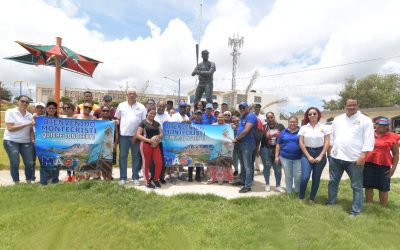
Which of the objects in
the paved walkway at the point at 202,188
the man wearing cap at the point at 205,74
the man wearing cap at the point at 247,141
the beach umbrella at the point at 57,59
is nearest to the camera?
the paved walkway at the point at 202,188

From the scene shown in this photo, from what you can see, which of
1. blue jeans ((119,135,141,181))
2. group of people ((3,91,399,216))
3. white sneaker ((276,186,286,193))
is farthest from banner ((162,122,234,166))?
white sneaker ((276,186,286,193))

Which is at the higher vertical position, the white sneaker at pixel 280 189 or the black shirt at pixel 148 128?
the black shirt at pixel 148 128

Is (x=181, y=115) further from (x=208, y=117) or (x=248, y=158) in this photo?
(x=248, y=158)

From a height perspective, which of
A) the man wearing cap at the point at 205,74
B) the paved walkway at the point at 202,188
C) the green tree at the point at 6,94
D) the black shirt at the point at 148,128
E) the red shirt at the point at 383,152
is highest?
the green tree at the point at 6,94

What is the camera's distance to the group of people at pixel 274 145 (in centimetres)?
477

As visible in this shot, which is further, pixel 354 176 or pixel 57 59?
pixel 57 59

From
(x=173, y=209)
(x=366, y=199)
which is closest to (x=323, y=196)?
(x=366, y=199)

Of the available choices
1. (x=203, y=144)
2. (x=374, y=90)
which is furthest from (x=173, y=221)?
(x=374, y=90)

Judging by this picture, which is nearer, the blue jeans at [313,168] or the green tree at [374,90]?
the blue jeans at [313,168]

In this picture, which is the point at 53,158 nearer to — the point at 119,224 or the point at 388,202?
the point at 119,224

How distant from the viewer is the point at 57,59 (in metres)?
9.45

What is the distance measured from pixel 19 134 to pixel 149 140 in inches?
95.8

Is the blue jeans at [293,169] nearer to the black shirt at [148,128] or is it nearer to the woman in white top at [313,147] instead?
the woman in white top at [313,147]

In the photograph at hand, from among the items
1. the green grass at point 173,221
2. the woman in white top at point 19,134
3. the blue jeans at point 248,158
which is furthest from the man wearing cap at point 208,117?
the woman in white top at point 19,134
